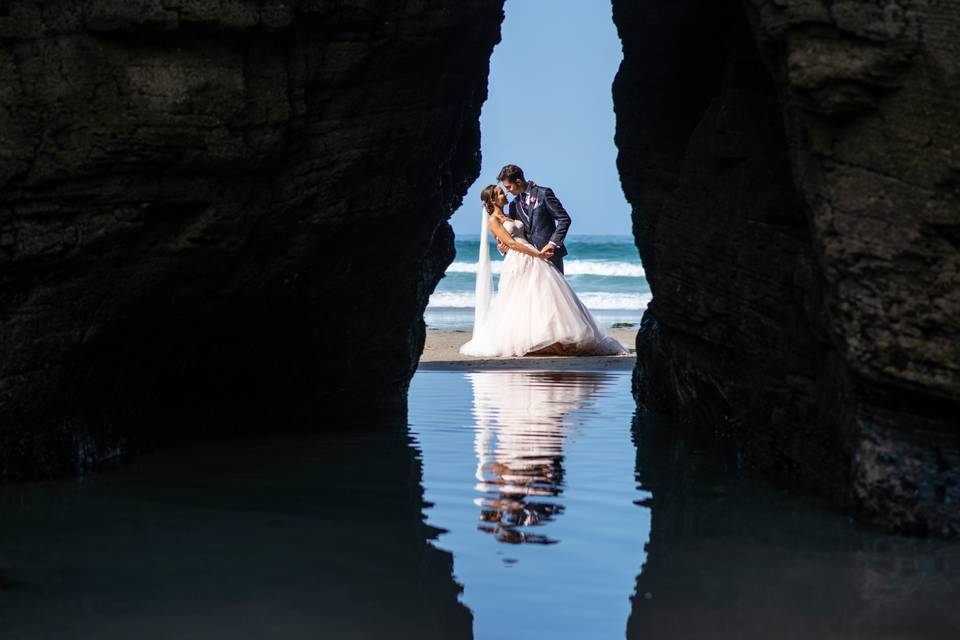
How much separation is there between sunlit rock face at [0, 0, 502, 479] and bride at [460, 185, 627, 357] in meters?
8.54

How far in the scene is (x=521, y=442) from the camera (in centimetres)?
948

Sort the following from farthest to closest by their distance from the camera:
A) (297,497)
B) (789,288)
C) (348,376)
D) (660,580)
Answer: (348,376), (789,288), (297,497), (660,580)

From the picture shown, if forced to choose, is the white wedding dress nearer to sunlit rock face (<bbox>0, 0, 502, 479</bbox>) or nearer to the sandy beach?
the sandy beach

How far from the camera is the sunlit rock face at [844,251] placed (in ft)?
20.3

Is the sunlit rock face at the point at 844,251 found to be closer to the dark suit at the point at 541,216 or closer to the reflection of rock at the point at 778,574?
the reflection of rock at the point at 778,574

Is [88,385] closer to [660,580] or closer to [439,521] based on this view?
[439,521]

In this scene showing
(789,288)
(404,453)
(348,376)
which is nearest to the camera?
(789,288)

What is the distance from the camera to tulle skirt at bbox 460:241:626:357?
18.2m

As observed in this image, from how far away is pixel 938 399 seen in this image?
6.30 meters

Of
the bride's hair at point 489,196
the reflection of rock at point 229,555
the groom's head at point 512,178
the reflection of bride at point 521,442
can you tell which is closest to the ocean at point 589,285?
the bride's hair at point 489,196

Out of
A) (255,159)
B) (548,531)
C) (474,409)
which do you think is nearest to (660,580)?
(548,531)

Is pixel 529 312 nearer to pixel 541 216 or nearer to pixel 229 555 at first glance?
pixel 541 216

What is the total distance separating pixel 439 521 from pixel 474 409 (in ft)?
16.5

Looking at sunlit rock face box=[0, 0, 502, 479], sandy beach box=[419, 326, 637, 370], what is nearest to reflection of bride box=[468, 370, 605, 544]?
sandy beach box=[419, 326, 637, 370]
